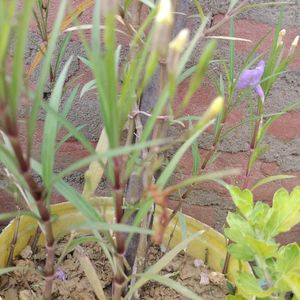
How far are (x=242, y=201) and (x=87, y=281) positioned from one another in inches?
15.0

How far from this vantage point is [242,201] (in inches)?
27.9

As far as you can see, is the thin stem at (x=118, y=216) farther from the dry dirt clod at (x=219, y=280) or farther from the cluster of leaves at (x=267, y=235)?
the dry dirt clod at (x=219, y=280)

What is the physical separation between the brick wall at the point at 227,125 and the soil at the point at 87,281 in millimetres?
229

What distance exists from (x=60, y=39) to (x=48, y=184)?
2.16 ft

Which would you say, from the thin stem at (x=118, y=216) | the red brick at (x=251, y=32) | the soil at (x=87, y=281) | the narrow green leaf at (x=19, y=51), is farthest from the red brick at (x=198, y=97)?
the narrow green leaf at (x=19, y=51)

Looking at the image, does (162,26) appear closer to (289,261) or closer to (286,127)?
(289,261)

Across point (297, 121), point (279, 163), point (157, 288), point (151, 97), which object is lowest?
point (157, 288)

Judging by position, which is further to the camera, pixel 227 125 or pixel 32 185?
pixel 227 125

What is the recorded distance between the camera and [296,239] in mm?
1327

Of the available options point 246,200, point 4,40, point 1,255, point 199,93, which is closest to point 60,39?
point 199,93

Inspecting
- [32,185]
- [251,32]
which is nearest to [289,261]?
[32,185]

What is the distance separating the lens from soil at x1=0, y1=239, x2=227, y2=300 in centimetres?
91

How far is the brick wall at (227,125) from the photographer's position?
3.63 ft

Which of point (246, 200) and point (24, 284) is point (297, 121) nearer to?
point (246, 200)
